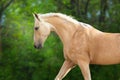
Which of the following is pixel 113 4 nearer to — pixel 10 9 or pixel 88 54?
pixel 10 9

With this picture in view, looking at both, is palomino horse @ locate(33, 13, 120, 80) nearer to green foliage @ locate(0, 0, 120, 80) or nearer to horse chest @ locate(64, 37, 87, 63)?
horse chest @ locate(64, 37, 87, 63)

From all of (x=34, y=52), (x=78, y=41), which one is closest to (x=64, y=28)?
(x=78, y=41)

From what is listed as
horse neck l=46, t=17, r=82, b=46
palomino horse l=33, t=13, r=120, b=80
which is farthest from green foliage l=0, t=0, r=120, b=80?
horse neck l=46, t=17, r=82, b=46

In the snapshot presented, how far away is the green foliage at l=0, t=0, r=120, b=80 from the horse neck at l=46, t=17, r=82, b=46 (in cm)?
341

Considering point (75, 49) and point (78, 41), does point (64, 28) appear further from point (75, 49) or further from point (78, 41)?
point (75, 49)

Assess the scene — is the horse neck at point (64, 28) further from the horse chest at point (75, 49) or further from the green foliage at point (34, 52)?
the green foliage at point (34, 52)

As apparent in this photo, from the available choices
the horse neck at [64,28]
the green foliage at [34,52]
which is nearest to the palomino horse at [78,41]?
the horse neck at [64,28]

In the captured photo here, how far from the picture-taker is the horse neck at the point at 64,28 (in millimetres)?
8625

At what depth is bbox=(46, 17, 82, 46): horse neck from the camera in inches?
340

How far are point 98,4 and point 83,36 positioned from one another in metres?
6.94

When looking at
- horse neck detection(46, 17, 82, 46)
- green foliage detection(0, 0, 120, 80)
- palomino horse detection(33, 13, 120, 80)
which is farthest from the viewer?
green foliage detection(0, 0, 120, 80)

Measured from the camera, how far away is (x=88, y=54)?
8680 mm

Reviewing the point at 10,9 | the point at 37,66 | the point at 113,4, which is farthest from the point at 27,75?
the point at 113,4

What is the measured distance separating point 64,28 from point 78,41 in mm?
372
